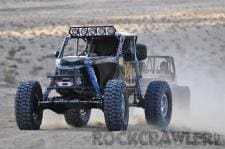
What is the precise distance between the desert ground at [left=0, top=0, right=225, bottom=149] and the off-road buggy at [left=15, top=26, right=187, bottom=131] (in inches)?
16.9

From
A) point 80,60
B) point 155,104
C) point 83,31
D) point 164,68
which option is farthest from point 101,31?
point 164,68

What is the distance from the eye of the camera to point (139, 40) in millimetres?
44469

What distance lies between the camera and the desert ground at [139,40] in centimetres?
1322

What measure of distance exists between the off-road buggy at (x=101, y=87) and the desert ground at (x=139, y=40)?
16.9 inches

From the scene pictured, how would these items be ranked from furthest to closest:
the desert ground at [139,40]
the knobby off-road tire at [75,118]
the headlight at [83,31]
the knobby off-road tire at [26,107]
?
the knobby off-road tire at [75,118], the headlight at [83,31], the knobby off-road tire at [26,107], the desert ground at [139,40]

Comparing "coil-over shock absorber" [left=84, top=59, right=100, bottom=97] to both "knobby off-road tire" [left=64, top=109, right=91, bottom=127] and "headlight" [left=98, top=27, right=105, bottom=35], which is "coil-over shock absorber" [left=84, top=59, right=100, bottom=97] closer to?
"headlight" [left=98, top=27, right=105, bottom=35]

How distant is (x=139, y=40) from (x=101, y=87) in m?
30.3

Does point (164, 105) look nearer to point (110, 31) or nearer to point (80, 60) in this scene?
point (110, 31)

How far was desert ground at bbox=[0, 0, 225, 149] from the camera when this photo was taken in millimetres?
13219

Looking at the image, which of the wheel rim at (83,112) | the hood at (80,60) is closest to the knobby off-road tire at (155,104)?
the hood at (80,60)

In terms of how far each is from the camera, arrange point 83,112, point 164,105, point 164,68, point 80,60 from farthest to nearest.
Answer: point 164,68 < point 83,112 < point 164,105 < point 80,60

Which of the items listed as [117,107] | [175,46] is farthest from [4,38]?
[117,107]

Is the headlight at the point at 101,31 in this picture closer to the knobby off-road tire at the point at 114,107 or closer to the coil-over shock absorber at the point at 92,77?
the coil-over shock absorber at the point at 92,77

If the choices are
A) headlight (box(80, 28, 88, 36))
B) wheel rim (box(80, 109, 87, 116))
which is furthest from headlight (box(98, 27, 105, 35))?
wheel rim (box(80, 109, 87, 116))
